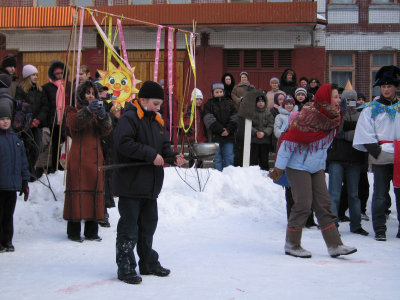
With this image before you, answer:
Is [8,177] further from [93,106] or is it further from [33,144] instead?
[33,144]

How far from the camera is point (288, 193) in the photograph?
6.36 metres

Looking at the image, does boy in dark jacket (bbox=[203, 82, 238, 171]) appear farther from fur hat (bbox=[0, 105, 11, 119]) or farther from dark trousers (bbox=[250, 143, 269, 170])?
fur hat (bbox=[0, 105, 11, 119])

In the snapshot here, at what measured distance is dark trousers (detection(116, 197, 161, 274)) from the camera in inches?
154

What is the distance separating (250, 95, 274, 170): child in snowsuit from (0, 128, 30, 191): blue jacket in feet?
16.0

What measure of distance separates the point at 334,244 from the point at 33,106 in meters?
5.19

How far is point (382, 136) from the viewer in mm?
6023

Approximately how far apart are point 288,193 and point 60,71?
3.82 metres

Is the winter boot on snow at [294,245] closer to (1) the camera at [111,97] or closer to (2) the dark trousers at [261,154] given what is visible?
(1) the camera at [111,97]

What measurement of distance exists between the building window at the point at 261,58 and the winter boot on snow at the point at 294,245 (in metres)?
10.6

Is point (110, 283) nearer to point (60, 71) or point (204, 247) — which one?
point (204, 247)

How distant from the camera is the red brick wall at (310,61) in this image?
14703 millimetres

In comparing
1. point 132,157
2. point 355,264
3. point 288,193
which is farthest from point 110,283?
point 288,193

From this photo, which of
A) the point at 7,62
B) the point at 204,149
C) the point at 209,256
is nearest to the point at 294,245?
the point at 209,256

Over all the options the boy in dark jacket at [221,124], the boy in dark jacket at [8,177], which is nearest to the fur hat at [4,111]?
the boy in dark jacket at [8,177]
